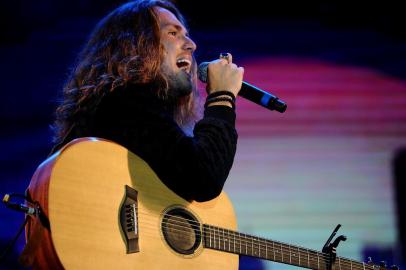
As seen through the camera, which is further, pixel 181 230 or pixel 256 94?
pixel 256 94

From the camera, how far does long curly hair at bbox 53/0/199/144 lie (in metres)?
2.12

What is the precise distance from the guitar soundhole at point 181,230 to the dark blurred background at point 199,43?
1408 millimetres

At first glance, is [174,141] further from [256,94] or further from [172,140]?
[256,94]

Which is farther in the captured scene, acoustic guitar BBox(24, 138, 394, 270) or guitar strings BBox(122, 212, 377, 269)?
guitar strings BBox(122, 212, 377, 269)

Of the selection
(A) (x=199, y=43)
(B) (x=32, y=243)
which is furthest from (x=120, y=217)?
(A) (x=199, y=43)

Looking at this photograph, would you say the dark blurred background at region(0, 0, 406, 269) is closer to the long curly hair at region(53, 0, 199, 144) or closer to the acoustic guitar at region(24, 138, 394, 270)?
the long curly hair at region(53, 0, 199, 144)

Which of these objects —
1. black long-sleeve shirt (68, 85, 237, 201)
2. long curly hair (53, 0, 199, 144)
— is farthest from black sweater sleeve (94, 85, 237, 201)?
long curly hair (53, 0, 199, 144)

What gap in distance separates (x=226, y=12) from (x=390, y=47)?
1.22m

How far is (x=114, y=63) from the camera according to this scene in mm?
2240

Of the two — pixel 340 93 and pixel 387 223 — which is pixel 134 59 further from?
pixel 387 223

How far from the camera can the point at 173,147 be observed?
1894 millimetres

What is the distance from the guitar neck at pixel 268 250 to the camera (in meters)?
2.08

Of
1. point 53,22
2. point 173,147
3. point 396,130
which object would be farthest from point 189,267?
point 396,130

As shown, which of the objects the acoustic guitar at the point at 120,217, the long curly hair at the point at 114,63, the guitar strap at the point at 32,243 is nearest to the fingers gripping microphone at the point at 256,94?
the long curly hair at the point at 114,63
